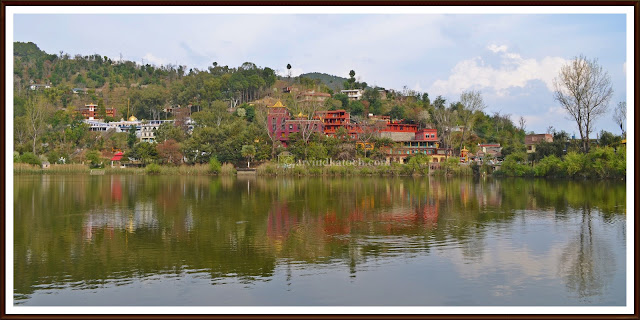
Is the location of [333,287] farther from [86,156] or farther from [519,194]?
[86,156]

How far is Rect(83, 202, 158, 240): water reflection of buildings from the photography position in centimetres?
1386

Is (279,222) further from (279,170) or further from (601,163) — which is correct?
(279,170)

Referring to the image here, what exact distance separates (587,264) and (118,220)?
1197 cm

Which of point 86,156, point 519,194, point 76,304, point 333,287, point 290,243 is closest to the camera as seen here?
point 76,304

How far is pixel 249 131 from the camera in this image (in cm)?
4503

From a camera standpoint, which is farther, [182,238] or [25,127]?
[25,127]

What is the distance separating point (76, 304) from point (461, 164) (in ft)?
125

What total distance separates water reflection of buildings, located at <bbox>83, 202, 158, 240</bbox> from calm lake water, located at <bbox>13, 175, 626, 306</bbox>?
5cm

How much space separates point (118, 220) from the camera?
50.8 ft

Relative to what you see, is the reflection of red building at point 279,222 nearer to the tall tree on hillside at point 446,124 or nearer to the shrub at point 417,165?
the shrub at point 417,165

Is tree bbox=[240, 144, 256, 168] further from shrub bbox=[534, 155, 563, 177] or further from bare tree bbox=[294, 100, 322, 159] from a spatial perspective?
shrub bbox=[534, 155, 563, 177]

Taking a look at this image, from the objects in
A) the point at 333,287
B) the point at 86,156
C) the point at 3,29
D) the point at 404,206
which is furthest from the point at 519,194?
the point at 86,156

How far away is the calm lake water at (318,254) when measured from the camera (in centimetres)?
824

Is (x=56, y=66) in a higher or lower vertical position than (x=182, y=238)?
higher
